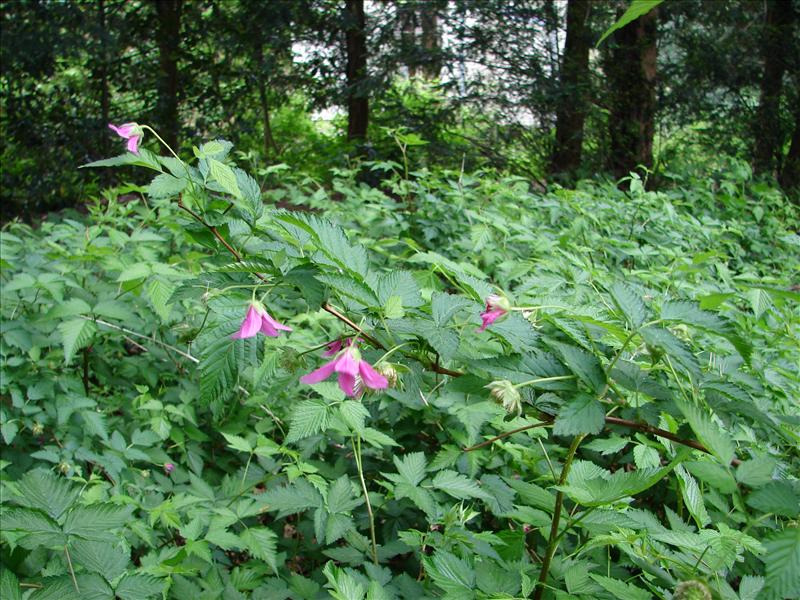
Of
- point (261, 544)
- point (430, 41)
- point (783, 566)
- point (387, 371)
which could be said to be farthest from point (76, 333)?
point (430, 41)

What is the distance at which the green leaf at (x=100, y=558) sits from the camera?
1.07m

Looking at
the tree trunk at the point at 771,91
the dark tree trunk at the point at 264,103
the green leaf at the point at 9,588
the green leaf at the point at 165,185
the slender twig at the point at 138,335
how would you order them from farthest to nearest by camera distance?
the dark tree trunk at the point at 264,103
the tree trunk at the point at 771,91
the slender twig at the point at 138,335
the green leaf at the point at 165,185
the green leaf at the point at 9,588

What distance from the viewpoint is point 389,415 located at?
167 cm

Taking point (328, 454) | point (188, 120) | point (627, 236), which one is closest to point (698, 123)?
point (627, 236)

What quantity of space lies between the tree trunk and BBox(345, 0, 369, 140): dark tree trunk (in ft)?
15.0

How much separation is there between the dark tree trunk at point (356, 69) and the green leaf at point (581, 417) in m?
6.63

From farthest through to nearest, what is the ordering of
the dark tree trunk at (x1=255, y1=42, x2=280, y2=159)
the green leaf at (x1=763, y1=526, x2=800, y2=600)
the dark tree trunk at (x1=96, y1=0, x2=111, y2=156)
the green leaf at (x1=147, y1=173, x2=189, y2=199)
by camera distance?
the dark tree trunk at (x1=255, y1=42, x2=280, y2=159) → the dark tree trunk at (x1=96, y1=0, x2=111, y2=156) → the green leaf at (x1=147, y1=173, x2=189, y2=199) → the green leaf at (x1=763, y1=526, x2=800, y2=600)

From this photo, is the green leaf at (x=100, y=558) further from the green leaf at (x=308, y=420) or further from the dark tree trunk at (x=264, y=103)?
the dark tree trunk at (x=264, y=103)

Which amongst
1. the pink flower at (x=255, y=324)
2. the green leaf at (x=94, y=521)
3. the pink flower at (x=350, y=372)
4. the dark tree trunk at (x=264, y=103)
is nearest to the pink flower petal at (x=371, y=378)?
the pink flower at (x=350, y=372)

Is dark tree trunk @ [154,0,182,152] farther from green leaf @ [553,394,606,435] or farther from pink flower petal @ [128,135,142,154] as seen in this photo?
green leaf @ [553,394,606,435]

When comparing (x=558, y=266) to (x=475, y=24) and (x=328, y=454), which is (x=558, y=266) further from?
(x=475, y=24)

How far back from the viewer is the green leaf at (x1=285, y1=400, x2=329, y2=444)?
123cm

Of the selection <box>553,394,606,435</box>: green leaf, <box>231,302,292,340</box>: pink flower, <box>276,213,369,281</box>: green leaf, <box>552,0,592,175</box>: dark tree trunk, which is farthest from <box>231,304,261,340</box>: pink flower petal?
<box>552,0,592,175</box>: dark tree trunk

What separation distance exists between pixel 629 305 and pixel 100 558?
0.93 metres
